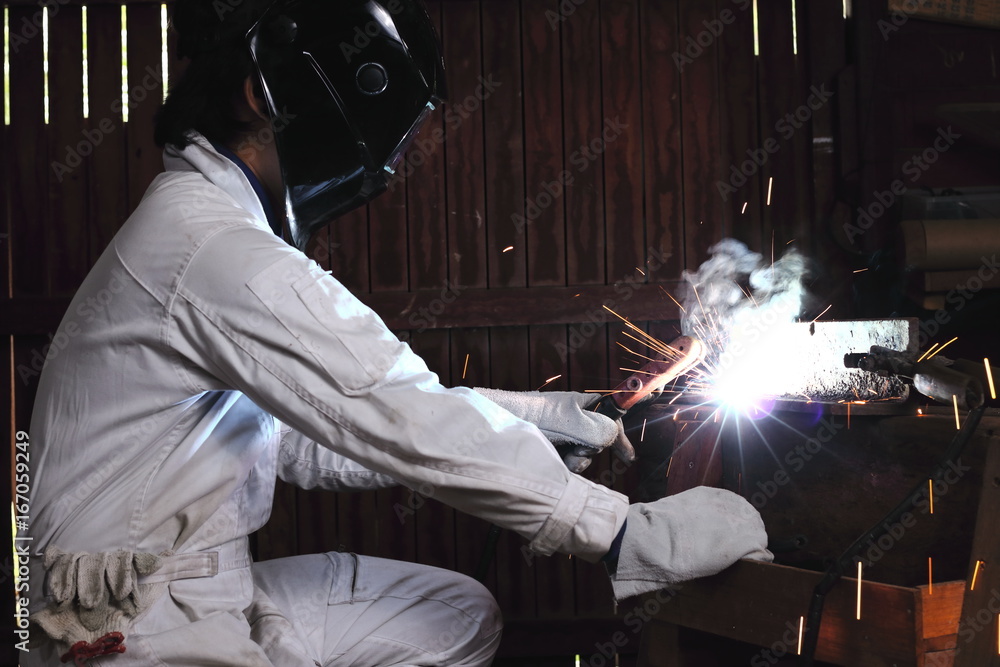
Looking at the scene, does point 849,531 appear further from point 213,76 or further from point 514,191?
point 514,191

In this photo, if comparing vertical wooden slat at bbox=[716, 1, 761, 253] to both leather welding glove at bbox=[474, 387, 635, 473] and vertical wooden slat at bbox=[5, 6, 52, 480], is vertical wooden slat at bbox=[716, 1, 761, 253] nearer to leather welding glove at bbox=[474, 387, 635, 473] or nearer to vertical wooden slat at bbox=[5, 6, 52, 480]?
leather welding glove at bbox=[474, 387, 635, 473]

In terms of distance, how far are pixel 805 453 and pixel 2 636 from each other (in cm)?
343

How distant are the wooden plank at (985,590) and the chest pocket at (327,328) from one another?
37.4 inches

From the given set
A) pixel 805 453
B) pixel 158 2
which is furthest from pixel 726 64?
pixel 158 2

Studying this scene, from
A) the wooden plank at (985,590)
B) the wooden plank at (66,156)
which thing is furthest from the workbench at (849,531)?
the wooden plank at (66,156)

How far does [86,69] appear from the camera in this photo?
355 centimetres

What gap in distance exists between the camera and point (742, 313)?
2680 millimetres

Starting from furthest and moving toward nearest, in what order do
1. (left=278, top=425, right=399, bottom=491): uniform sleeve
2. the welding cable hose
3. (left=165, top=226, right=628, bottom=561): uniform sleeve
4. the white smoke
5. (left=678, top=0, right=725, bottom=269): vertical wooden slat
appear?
(left=678, top=0, right=725, bottom=269): vertical wooden slat < the white smoke < (left=278, top=425, right=399, bottom=491): uniform sleeve < the welding cable hose < (left=165, top=226, right=628, bottom=561): uniform sleeve

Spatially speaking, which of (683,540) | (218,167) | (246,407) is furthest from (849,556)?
(218,167)

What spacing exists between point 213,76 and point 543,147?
2125 mm

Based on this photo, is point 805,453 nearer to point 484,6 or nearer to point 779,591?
point 779,591

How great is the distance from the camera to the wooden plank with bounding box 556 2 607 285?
3535mm

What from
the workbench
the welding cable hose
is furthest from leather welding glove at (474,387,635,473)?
the welding cable hose

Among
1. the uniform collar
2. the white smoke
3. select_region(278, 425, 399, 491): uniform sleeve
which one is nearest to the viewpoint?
the uniform collar
